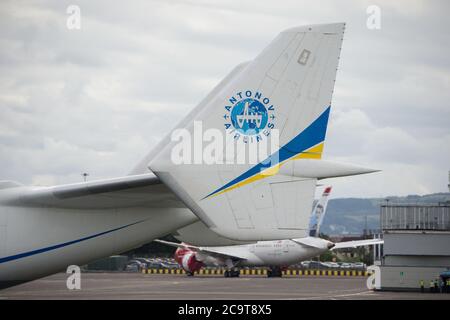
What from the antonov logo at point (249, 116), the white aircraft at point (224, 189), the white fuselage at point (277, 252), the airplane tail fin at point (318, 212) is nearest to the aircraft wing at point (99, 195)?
the white aircraft at point (224, 189)

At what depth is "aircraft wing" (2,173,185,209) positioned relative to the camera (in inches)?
448

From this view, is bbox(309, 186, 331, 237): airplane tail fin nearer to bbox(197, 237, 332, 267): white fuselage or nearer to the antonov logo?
bbox(197, 237, 332, 267): white fuselage

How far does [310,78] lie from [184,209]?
133 inches

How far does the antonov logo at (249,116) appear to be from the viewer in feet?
35.3

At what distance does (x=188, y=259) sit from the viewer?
64.8m

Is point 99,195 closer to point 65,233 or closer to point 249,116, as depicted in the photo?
point 65,233

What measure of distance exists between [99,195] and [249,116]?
9.70 feet

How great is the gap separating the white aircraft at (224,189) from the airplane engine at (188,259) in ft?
169

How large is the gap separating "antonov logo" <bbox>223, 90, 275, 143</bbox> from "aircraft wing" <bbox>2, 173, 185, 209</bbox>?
1414 mm

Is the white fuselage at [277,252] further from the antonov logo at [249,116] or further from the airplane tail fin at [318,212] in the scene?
the antonov logo at [249,116]

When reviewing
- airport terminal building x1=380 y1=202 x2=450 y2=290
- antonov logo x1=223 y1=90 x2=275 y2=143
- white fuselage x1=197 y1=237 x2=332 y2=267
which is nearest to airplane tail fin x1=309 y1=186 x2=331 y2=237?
white fuselage x1=197 y1=237 x2=332 y2=267
